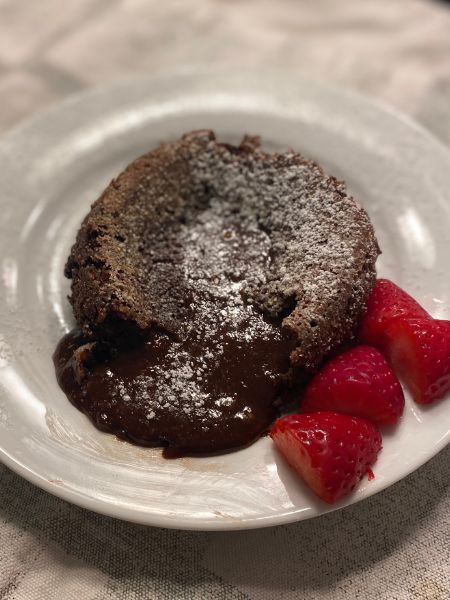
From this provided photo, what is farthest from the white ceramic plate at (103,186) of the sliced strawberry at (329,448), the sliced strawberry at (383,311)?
the sliced strawberry at (383,311)

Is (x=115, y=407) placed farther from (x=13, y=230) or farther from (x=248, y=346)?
(x=13, y=230)

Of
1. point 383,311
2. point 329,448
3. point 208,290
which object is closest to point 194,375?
point 208,290

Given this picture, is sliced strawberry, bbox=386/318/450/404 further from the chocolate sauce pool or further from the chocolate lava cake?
the chocolate sauce pool

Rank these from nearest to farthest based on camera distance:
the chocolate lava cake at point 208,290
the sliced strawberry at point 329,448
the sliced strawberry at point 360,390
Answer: the sliced strawberry at point 329,448 < the sliced strawberry at point 360,390 < the chocolate lava cake at point 208,290

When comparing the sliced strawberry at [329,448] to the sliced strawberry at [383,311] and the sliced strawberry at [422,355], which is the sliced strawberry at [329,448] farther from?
the sliced strawberry at [383,311]

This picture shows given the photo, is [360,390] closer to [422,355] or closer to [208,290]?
[422,355]

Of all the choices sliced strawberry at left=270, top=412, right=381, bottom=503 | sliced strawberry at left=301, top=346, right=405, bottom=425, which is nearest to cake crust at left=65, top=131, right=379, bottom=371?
sliced strawberry at left=301, top=346, right=405, bottom=425

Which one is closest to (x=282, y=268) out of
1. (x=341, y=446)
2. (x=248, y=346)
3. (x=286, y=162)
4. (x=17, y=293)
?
(x=248, y=346)
